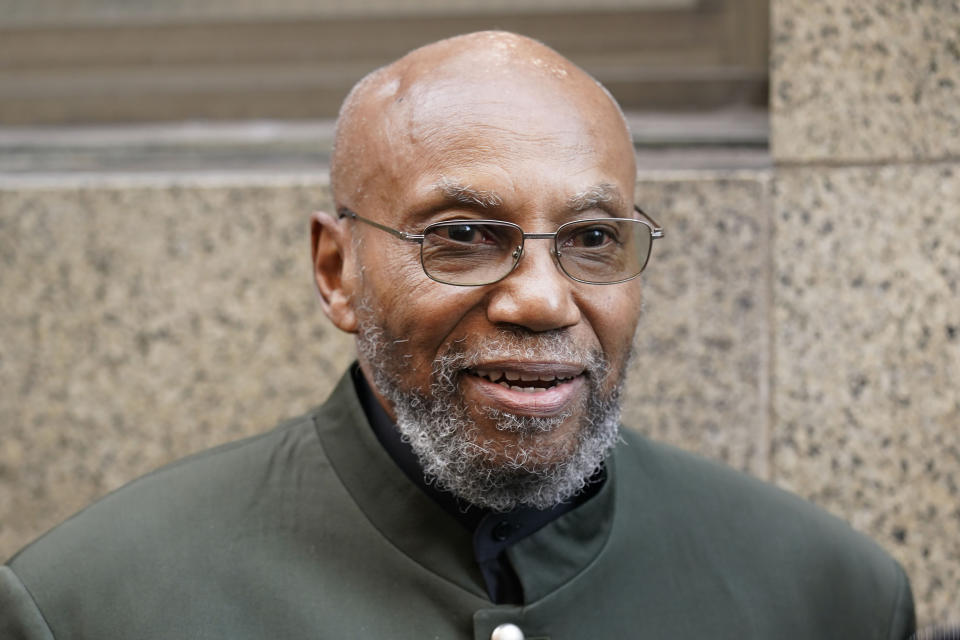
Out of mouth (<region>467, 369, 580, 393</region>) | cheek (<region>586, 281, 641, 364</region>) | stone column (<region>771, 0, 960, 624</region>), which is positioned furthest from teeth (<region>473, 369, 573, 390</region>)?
stone column (<region>771, 0, 960, 624</region>)

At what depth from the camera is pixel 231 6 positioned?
11.1ft

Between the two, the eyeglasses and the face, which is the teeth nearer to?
the face

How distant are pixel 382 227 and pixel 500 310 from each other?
33cm

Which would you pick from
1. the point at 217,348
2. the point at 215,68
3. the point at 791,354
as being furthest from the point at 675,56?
the point at 217,348

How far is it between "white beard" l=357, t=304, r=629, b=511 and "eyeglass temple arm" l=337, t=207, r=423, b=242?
171 mm

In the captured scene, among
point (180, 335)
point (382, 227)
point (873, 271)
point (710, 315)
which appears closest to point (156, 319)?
point (180, 335)

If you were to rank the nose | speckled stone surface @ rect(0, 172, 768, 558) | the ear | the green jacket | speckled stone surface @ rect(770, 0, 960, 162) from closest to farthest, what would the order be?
the nose → the green jacket → the ear → speckled stone surface @ rect(770, 0, 960, 162) → speckled stone surface @ rect(0, 172, 768, 558)

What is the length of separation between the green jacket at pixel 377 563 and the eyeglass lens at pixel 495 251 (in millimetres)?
420

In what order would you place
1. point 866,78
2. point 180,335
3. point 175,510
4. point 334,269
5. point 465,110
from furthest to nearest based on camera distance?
point 180,335 → point 866,78 → point 334,269 → point 175,510 → point 465,110

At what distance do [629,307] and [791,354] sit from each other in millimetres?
1094

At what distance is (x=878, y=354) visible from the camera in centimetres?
291

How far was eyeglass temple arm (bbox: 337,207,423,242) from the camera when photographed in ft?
6.40

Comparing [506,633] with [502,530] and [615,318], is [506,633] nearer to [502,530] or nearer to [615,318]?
[502,530]

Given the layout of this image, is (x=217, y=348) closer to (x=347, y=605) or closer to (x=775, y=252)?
(x=347, y=605)
